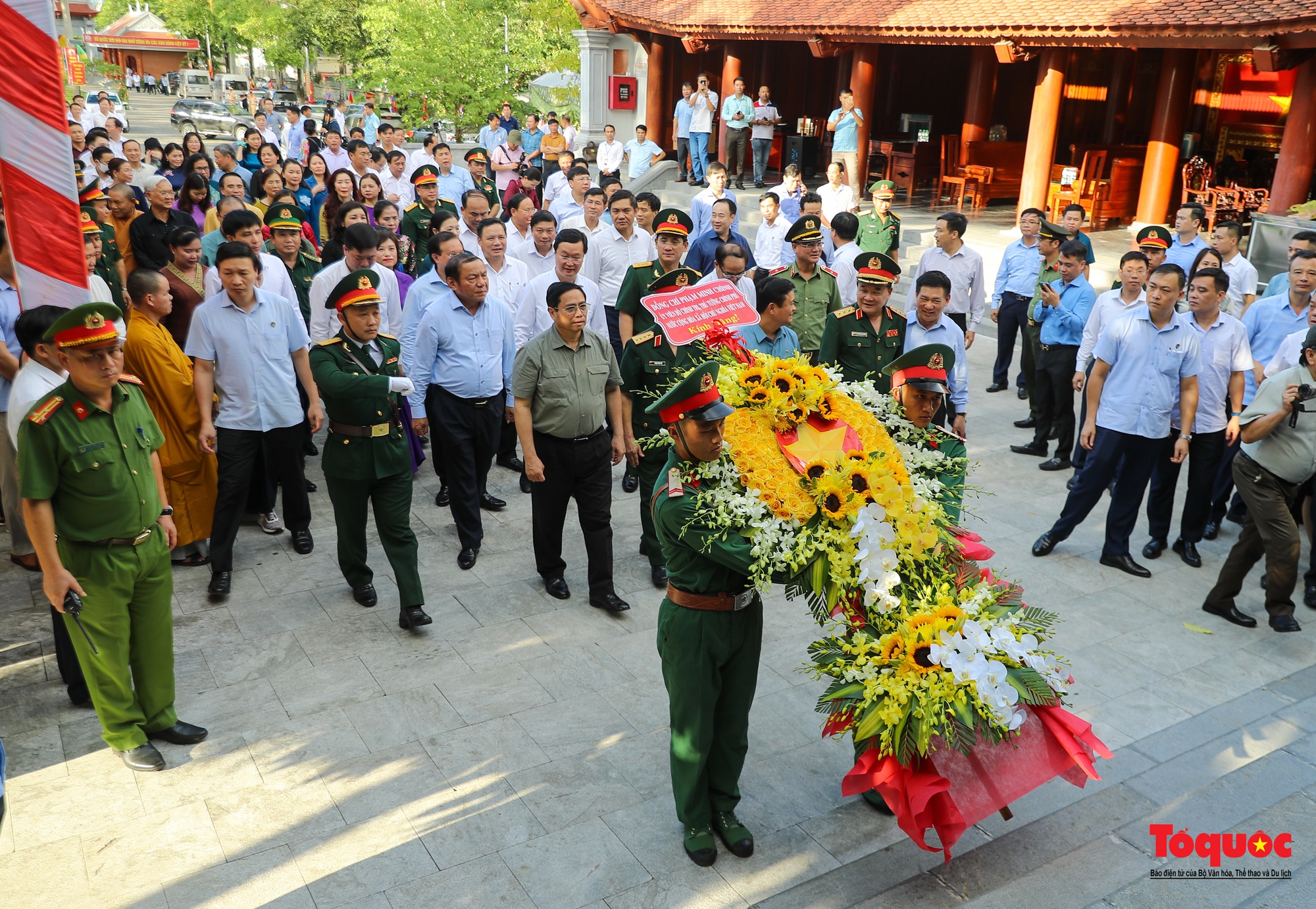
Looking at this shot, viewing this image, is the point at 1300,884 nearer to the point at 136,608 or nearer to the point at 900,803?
the point at 900,803

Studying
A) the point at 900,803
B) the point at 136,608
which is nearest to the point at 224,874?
the point at 136,608

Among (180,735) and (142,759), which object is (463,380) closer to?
(180,735)

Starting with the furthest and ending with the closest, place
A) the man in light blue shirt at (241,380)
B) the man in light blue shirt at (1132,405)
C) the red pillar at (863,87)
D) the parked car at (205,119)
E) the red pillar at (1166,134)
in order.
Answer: the parked car at (205,119)
the red pillar at (863,87)
the red pillar at (1166,134)
the man in light blue shirt at (1132,405)
the man in light blue shirt at (241,380)

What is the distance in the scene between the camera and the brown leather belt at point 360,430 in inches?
212

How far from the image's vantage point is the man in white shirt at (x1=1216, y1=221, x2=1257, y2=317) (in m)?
8.08

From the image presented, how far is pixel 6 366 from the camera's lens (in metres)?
5.34

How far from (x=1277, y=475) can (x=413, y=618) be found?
5006 millimetres

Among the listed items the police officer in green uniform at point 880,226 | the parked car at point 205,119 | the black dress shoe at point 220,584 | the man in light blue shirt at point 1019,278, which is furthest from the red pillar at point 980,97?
the parked car at point 205,119

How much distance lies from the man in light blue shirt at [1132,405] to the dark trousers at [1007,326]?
277 centimetres

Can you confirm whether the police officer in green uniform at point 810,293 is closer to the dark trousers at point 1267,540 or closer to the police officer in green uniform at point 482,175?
the dark trousers at point 1267,540

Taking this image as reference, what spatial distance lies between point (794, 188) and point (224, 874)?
33.1 feet

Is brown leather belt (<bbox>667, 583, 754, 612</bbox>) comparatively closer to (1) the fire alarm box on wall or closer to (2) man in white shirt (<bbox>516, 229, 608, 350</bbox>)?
(2) man in white shirt (<bbox>516, 229, 608, 350</bbox>)

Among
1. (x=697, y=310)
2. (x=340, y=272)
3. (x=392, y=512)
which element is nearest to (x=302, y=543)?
(x=392, y=512)

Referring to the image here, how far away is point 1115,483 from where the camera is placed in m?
6.60
